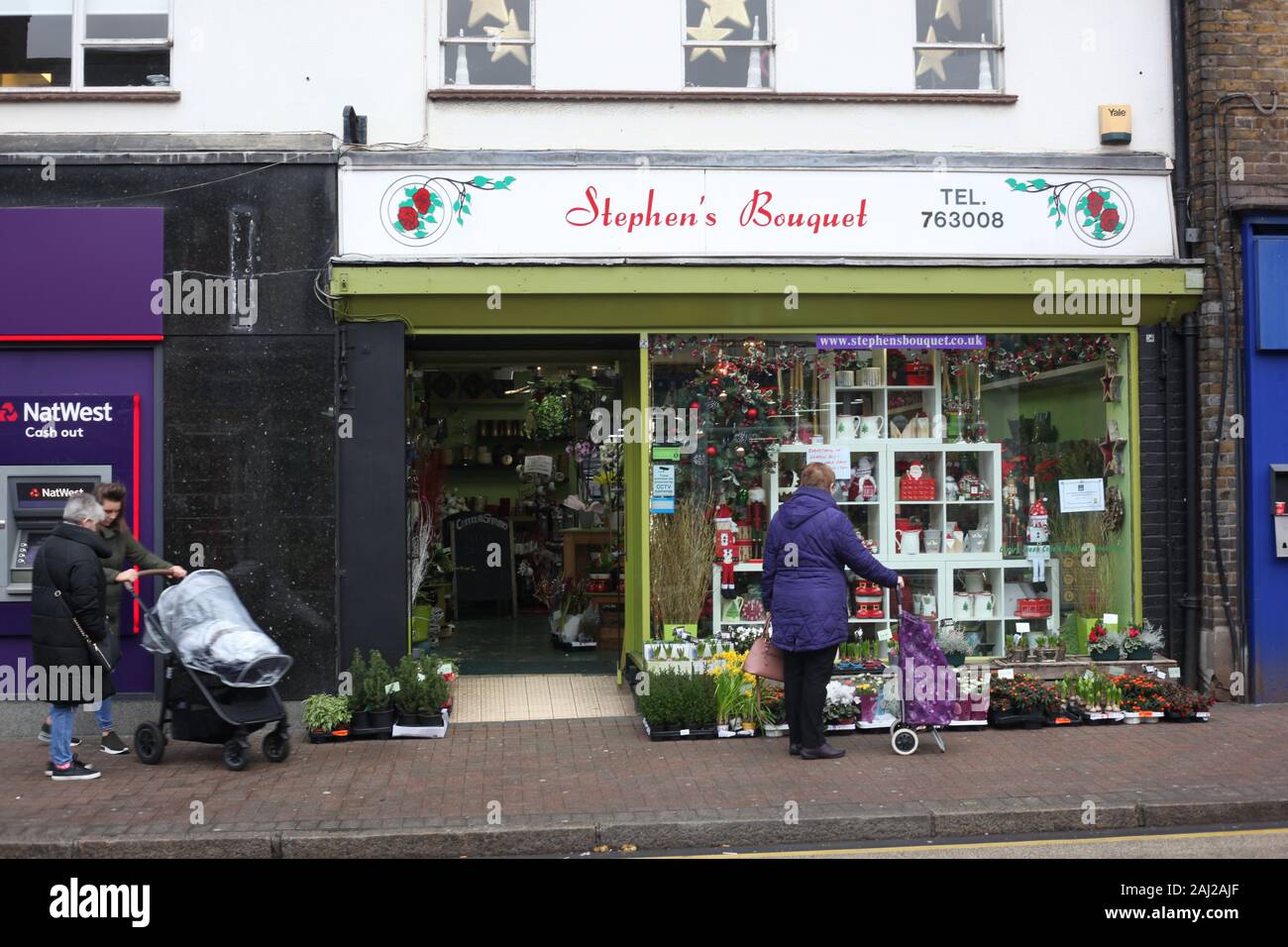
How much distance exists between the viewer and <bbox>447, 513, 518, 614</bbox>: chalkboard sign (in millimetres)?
14495

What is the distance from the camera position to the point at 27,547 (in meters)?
10.2

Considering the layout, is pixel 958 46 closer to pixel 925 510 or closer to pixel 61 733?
pixel 925 510

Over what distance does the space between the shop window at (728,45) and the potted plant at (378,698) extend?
5.50 metres

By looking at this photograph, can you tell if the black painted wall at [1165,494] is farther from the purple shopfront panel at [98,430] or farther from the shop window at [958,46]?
the purple shopfront panel at [98,430]

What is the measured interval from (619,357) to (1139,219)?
4627 millimetres

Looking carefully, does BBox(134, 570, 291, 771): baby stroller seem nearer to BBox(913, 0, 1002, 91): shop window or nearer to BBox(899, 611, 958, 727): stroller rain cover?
BBox(899, 611, 958, 727): stroller rain cover

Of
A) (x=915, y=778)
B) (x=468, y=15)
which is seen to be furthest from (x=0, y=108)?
(x=915, y=778)

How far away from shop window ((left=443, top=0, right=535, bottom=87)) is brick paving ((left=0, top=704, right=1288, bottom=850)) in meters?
5.35

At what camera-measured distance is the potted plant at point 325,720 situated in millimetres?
Result: 9461

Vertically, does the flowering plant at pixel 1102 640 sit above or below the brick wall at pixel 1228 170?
below

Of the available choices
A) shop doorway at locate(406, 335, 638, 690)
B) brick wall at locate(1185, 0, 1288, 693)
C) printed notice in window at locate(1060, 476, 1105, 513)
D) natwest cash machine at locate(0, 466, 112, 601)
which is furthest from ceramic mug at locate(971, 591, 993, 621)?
natwest cash machine at locate(0, 466, 112, 601)

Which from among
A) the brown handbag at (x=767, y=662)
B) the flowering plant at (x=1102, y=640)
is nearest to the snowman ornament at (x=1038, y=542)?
the flowering plant at (x=1102, y=640)

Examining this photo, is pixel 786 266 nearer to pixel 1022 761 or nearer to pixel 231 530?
pixel 1022 761

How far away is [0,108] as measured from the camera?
10352mm
